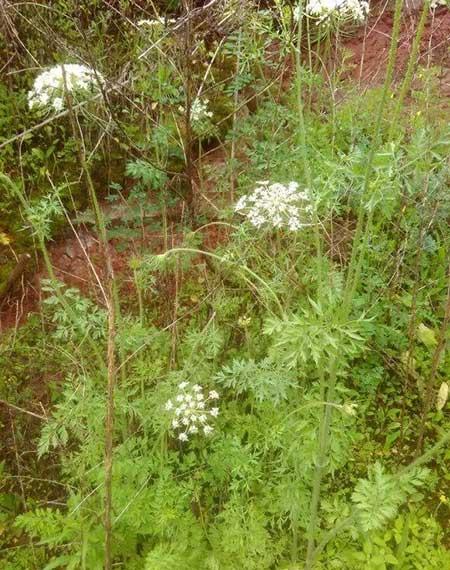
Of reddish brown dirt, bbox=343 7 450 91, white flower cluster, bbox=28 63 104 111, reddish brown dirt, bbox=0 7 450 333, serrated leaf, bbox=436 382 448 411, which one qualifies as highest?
white flower cluster, bbox=28 63 104 111

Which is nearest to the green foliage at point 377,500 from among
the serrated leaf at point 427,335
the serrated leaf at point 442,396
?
the serrated leaf at point 442,396

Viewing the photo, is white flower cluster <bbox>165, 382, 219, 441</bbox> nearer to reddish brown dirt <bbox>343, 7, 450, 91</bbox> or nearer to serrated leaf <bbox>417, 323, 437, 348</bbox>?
serrated leaf <bbox>417, 323, 437, 348</bbox>

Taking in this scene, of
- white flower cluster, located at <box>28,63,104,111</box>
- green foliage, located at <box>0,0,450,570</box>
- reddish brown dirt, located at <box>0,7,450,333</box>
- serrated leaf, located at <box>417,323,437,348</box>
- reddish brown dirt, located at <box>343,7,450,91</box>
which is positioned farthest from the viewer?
reddish brown dirt, located at <box>343,7,450,91</box>

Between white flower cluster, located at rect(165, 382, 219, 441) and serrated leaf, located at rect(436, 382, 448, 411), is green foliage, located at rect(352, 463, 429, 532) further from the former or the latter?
serrated leaf, located at rect(436, 382, 448, 411)

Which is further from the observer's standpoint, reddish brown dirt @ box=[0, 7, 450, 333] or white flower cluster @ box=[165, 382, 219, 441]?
reddish brown dirt @ box=[0, 7, 450, 333]

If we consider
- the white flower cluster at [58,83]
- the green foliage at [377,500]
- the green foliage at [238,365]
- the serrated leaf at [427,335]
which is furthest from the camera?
the serrated leaf at [427,335]

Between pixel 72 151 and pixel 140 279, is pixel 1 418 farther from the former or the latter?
pixel 72 151

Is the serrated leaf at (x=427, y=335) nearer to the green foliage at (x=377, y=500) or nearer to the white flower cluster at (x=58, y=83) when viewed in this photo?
the green foliage at (x=377, y=500)

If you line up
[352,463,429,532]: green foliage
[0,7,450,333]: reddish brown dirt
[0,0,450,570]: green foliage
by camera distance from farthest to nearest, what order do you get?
[0,7,450,333]: reddish brown dirt, [0,0,450,570]: green foliage, [352,463,429,532]: green foliage

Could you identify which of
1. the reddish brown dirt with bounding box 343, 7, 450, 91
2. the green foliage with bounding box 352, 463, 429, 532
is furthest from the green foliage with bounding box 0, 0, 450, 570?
the reddish brown dirt with bounding box 343, 7, 450, 91

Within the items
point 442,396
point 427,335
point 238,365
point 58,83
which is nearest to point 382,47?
point 427,335

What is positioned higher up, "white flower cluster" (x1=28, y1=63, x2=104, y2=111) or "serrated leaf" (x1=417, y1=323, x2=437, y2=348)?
"white flower cluster" (x1=28, y1=63, x2=104, y2=111)

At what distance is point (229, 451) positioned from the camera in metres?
2.97

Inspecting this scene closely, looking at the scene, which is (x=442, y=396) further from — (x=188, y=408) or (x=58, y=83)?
(x=58, y=83)
